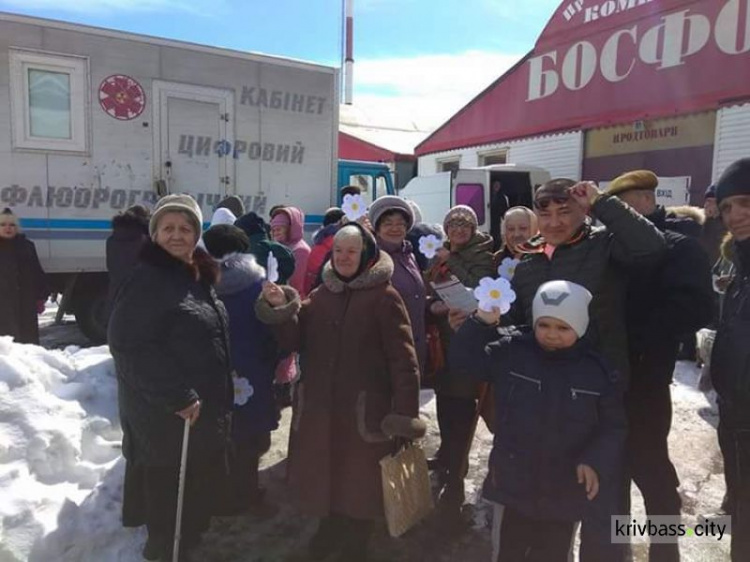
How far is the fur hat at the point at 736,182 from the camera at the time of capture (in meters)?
2.20

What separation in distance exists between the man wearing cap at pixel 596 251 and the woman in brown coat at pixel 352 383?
67 cm

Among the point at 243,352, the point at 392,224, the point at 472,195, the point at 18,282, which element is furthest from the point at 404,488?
the point at 472,195

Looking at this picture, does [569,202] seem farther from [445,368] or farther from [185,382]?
[185,382]

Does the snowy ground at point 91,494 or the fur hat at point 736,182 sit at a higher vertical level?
the fur hat at point 736,182

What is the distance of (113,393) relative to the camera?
425cm

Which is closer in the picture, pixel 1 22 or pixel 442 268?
pixel 442 268

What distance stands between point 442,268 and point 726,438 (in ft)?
5.89

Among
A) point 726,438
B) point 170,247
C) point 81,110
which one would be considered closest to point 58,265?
point 81,110

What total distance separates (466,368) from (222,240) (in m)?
1.52

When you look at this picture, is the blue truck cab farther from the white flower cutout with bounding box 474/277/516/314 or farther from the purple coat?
the white flower cutout with bounding box 474/277/516/314

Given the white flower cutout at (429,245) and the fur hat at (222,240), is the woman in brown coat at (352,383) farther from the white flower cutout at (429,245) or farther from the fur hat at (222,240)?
the white flower cutout at (429,245)

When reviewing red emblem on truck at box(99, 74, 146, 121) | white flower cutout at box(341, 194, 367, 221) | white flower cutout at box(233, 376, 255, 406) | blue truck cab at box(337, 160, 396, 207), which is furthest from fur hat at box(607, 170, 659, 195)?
blue truck cab at box(337, 160, 396, 207)

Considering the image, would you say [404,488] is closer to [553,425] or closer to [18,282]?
[553,425]

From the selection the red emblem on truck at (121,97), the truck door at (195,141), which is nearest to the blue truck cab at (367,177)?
the truck door at (195,141)
